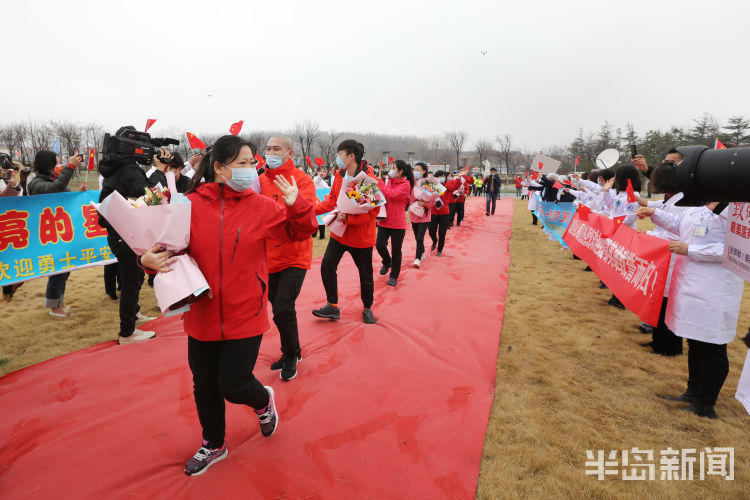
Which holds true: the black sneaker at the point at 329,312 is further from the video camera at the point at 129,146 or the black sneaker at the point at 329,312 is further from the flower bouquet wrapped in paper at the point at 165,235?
the flower bouquet wrapped in paper at the point at 165,235

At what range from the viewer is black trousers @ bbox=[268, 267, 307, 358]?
3033 millimetres

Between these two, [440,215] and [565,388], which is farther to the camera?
[440,215]


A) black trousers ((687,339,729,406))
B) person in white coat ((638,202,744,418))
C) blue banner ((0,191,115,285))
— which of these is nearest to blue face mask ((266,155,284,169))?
person in white coat ((638,202,744,418))

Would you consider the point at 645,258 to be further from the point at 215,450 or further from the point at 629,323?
the point at 215,450

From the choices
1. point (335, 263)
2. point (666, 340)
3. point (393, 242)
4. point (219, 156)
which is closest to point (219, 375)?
point (219, 156)

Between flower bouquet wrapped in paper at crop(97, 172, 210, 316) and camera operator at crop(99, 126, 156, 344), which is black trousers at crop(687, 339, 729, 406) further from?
camera operator at crop(99, 126, 156, 344)

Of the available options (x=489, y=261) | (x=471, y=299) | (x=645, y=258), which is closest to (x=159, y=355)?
(x=471, y=299)

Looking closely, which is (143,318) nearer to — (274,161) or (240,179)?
(274,161)

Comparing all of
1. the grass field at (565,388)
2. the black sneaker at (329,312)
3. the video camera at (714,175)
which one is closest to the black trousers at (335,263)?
the black sneaker at (329,312)

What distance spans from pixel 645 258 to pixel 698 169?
2.74 meters

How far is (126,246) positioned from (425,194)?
4781mm

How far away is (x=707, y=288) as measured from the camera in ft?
9.04

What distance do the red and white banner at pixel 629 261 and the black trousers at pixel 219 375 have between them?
333 cm

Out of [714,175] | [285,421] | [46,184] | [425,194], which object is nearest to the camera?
[714,175]
